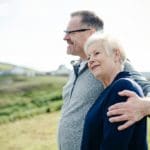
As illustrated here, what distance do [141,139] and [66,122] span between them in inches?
36.9

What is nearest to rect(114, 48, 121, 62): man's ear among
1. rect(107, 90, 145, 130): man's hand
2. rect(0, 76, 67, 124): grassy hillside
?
rect(107, 90, 145, 130): man's hand

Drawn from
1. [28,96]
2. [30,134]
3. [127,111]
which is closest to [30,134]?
[30,134]

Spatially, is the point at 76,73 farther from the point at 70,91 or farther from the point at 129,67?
the point at 129,67

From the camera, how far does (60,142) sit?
3033 mm

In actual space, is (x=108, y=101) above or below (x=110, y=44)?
below

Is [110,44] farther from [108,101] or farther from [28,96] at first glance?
[28,96]

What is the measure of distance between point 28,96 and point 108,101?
14128mm

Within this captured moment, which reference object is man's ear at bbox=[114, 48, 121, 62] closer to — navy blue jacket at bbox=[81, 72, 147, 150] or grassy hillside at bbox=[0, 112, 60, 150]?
navy blue jacket at bbox=[81, 72, 147, 150]

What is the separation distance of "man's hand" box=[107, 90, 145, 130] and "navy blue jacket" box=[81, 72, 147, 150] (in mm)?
22

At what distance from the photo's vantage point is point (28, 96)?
16172mm

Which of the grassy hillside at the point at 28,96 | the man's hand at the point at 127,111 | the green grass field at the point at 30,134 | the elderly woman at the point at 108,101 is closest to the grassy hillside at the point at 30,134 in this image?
the green grass field at the point at 30,134

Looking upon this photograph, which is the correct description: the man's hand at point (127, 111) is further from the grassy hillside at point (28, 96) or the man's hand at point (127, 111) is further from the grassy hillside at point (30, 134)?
the grassy hillside at point (28, 96)

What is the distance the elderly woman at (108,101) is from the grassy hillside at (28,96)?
10938mm

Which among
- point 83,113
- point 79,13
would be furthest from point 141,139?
point 79,13
